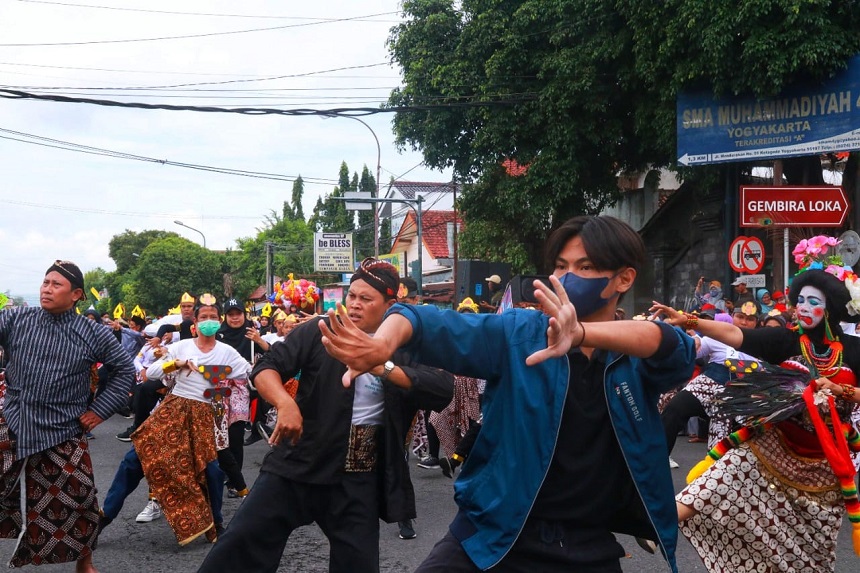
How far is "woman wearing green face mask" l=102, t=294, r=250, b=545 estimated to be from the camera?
23.0 ft

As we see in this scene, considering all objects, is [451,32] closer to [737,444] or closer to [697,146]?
[697,146]

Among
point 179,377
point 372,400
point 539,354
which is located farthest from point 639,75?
point 539,354

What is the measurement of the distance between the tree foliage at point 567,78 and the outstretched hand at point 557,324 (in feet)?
52.9

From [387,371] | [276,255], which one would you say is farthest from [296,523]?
[276,255]

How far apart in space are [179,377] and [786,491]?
435 cm

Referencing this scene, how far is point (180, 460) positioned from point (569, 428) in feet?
15.9

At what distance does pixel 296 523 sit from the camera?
14.4ft

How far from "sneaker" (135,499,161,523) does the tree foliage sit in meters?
13.3

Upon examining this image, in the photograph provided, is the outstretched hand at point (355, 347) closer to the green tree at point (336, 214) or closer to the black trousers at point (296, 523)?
the black trousers at point (296, 523)

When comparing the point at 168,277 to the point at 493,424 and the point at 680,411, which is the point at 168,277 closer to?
the point at 680,411

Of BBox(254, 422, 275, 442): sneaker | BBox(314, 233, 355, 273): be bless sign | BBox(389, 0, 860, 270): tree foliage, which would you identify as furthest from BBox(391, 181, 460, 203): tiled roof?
BBox(254, 422, 275, 442): sneaker

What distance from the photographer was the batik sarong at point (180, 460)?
22.9 ft

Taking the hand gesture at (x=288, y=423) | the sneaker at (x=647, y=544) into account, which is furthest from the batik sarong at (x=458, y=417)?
the sneaker at (x=647, y=544)

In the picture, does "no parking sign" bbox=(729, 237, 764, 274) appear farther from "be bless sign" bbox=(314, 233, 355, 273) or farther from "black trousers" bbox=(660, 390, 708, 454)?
"be bless sign" bbox=(314, 233, 355, 273)
